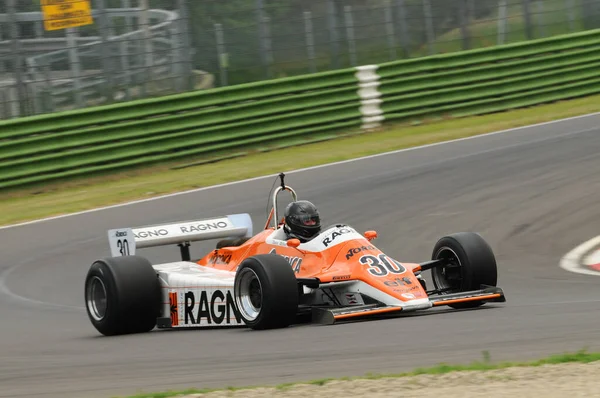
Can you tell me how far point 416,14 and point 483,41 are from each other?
1.74 meters

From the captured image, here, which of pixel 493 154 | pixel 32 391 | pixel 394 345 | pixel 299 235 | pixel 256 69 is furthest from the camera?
pixel 256 69

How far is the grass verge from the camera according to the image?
1684 centimetres

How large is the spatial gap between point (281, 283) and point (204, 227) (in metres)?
2.75

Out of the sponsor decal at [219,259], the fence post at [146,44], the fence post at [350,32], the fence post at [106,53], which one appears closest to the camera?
the sponsor decal at [219,259]

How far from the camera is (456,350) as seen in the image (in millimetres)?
6797

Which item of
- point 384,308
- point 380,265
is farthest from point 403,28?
point 384,308

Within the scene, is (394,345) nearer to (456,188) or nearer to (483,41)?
(456,188)

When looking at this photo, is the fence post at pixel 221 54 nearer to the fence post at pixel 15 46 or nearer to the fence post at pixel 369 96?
the fence post at pixel 369 96

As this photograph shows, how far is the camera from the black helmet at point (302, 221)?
9.29m

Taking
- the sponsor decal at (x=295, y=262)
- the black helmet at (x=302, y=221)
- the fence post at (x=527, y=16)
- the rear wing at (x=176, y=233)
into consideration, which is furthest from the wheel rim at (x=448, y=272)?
the fence post at (x=527, y=16)

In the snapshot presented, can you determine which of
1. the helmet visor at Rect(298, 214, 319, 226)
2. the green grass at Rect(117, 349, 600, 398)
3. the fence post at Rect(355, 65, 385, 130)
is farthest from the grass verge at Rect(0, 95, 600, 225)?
the green grass at Rect(117, 349, 600, 398)

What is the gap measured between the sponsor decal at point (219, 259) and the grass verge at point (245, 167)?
627 centimetres

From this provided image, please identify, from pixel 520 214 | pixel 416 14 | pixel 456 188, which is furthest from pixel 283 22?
pixel 520 214

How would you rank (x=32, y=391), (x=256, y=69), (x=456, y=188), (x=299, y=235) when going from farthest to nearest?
1. (x=256, y=69)
2. (x=456, y=188)
3. (x=299, y=235)
4. (x=32, y=391)
